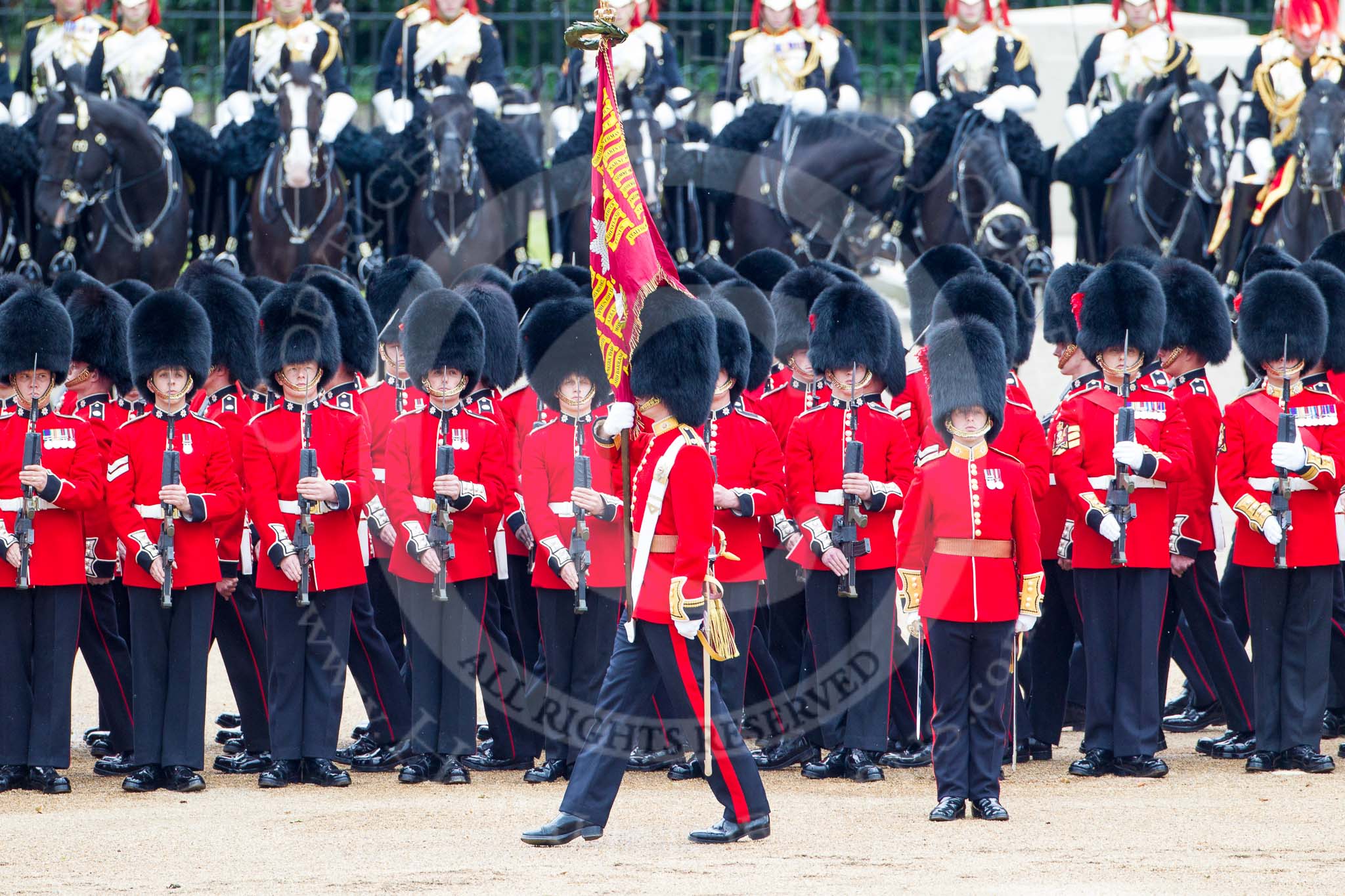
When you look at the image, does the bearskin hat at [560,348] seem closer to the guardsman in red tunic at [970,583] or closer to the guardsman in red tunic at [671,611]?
the guardsman in red tunic at [671,611]

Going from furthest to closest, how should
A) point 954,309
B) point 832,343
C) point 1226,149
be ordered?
point 1226,149 < point 954,309 < point 832,343

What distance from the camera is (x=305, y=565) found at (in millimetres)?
5840

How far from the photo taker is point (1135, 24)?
11.2 metres

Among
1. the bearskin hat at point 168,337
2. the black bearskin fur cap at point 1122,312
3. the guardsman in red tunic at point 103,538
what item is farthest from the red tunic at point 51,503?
the black bearskin fur cap at point 1122,312

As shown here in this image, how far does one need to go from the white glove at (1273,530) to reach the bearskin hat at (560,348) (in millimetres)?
1827

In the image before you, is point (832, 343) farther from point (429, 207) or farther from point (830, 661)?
point (429, 207)

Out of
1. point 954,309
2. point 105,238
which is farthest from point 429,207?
point 954,309

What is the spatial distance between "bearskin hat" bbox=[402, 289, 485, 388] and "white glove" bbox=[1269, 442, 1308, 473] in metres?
2.20

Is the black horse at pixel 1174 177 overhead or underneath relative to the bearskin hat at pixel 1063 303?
overhead

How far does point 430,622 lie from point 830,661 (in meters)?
1.10

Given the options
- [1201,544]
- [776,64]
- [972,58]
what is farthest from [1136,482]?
[776,64]

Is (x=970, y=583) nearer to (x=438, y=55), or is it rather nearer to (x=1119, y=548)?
(x=1119, y=548)

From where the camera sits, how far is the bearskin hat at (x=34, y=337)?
19.4 ft

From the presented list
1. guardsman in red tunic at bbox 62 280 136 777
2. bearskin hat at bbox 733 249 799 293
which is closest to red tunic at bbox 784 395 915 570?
guardsman in red tunic at bbox 62 280 136 777
